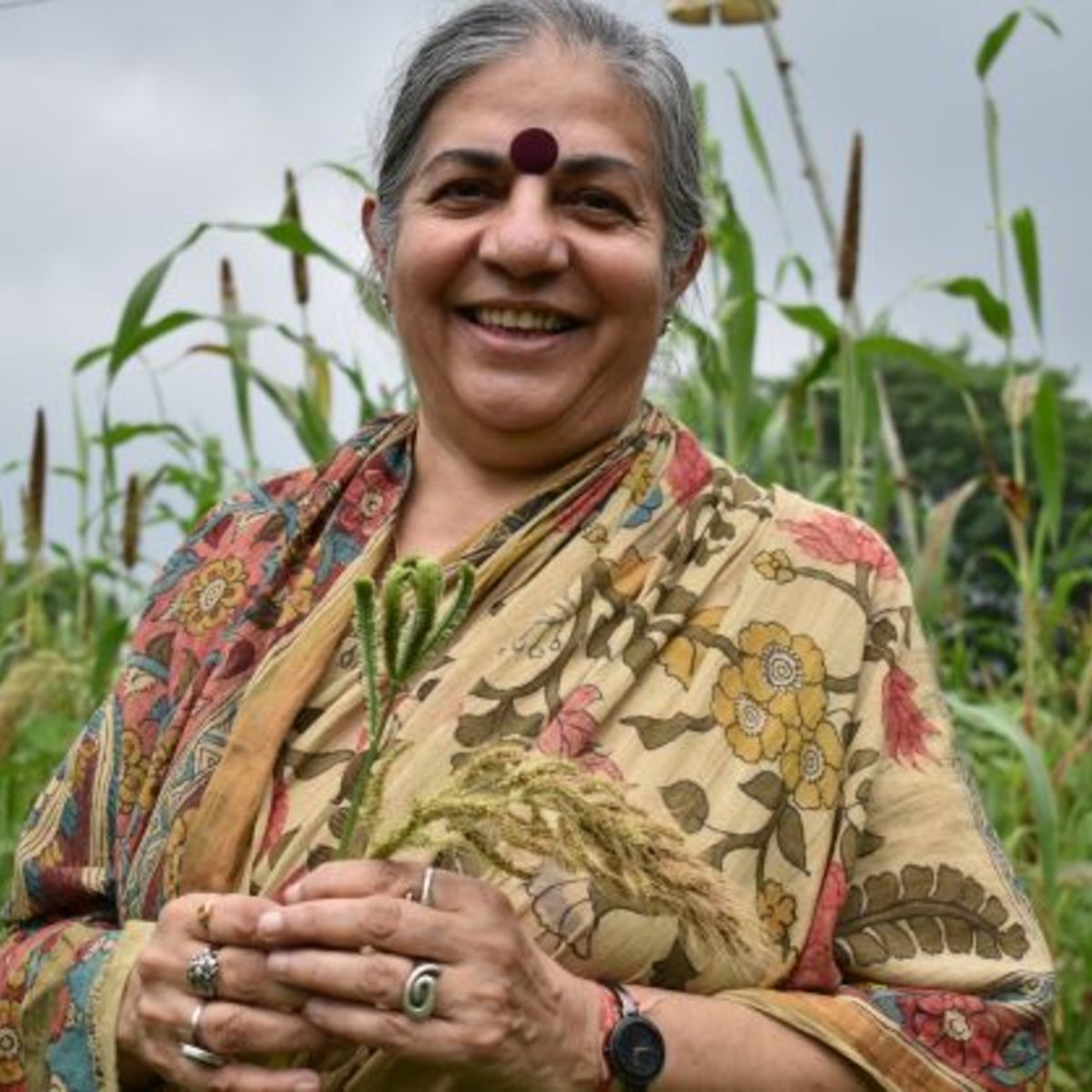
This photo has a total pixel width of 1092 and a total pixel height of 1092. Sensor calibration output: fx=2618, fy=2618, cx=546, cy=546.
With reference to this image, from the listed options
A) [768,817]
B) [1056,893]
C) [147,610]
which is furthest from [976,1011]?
[1056,893]

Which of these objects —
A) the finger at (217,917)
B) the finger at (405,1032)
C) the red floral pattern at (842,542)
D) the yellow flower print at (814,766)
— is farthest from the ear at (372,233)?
the finger at (405,1032)

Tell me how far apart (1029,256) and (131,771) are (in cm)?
205

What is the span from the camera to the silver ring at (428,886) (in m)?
1.85

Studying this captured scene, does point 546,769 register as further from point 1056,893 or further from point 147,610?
point 1056,893

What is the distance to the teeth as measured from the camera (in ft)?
7.31

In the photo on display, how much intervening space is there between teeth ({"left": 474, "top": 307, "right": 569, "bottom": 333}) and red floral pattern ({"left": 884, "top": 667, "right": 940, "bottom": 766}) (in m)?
0.42

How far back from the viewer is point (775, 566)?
2.27 meters

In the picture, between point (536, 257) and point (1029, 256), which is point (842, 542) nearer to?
point (536, 257)

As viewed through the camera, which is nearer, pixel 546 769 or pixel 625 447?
pixel 546 769

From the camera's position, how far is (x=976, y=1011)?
2148mm

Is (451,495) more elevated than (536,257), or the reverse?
(536,257)

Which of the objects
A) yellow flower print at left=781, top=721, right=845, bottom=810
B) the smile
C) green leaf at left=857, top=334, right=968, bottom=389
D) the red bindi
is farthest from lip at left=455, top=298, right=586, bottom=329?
green leaf at left=857, top=334, right=968, bottom=389

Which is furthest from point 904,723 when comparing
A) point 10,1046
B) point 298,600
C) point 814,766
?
point 10,1046

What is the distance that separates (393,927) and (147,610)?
0.73 m
